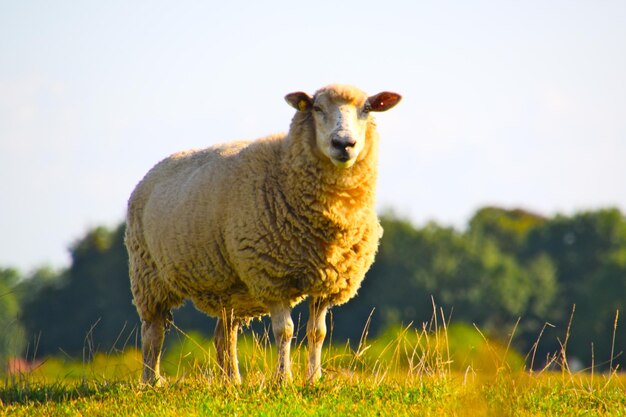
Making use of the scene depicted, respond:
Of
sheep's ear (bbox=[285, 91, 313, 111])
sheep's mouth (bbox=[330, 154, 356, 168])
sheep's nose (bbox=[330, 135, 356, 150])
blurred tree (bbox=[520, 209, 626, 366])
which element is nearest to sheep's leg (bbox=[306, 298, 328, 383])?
sheep's mouth (bbox=[330, 154, 356, 168])

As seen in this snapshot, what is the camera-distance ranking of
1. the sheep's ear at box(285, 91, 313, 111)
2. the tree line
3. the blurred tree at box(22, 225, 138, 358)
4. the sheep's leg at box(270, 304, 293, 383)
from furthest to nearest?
the tree line < the blurred tree at box(22, 225, 138, 358) < the sheep's ear at box(285, 91, 313, 111) < the sheep's leg at box(270, 304, 293, 383)

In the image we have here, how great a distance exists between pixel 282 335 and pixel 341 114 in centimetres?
185

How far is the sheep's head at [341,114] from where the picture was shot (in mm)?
8492

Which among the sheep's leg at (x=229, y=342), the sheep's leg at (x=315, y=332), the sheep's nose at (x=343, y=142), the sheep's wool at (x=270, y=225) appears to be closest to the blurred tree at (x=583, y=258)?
the sheep's leg at (x=229, y=342)

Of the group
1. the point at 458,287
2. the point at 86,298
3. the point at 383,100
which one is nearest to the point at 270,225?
the point at 383,100

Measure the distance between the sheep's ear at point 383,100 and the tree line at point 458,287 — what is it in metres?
43.7

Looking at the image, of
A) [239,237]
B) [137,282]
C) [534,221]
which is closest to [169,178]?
[137,282]

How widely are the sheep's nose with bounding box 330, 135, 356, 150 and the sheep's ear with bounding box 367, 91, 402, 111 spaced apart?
0.70 m

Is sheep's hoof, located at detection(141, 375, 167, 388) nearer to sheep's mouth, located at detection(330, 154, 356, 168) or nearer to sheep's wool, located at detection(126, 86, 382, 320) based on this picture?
sheep's wool, located at detection(126, 86, 382, 320)

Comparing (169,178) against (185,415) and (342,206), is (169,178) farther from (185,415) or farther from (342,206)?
(185,415)

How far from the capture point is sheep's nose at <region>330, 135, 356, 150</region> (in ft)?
27.7

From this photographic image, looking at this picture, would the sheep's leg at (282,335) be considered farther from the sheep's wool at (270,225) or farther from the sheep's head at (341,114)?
the sheep's head at (341,114)

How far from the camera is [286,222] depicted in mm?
8734

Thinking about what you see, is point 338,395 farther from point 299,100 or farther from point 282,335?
point 299,100
